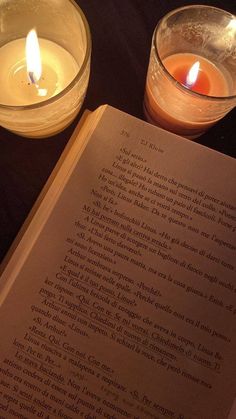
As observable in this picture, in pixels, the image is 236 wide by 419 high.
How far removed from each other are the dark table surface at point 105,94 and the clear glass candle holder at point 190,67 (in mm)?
36

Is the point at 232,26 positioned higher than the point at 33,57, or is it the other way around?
the point at 232,26

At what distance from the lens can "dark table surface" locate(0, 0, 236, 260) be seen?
0.53m

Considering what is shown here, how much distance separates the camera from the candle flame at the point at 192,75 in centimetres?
54

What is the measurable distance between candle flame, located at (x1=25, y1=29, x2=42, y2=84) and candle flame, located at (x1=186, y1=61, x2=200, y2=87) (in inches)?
7.9

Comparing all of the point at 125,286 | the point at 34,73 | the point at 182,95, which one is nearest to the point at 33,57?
the point at 34,73

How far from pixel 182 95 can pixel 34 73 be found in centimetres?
21

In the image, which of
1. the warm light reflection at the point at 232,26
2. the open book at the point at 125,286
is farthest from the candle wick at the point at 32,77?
the warm light reflection at the point at 232,26

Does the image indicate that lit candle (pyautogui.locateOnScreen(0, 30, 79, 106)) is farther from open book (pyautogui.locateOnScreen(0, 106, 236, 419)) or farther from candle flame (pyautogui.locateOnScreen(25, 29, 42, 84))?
open book (pyautogui.locateOnScreen(0, 106, 236, 419))

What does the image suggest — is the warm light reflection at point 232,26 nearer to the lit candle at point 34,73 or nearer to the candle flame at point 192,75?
the candle flame at point 192,75

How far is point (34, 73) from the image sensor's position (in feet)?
1.77

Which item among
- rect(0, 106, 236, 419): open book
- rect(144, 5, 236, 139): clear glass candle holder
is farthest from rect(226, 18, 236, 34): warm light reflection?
rect(0, 106, 236, 419): open book

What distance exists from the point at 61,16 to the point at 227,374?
1.56 ft

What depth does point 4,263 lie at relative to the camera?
50 cm

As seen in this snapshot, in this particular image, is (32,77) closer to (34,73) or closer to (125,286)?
(34,73)
